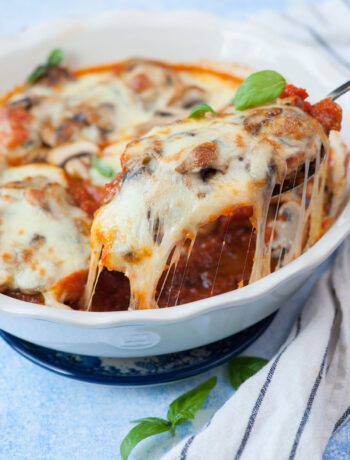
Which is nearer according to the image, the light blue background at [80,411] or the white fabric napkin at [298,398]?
the white fabric napkin at [298,398]

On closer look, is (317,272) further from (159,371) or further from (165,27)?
(165,27)

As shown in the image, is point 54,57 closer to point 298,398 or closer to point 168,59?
point 168,59

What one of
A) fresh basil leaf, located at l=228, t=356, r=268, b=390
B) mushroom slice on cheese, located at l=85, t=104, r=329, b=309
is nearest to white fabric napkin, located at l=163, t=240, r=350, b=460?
fresh basil leaf, located at l=228, t=356, r=268, b=390

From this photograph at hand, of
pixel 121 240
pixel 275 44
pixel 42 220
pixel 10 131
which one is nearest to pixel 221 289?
pixel 121 240

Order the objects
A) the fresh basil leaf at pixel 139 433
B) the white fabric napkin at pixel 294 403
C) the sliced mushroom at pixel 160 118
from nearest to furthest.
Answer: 1. the white fabric napkin at pixel 294 403
2. the fresh basil leaf at pixel 139 433
3. the sliced mushroom at pixel 160 118

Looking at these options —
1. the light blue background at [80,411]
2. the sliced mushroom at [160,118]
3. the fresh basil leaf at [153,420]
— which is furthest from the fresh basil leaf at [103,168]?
the fresh basil leaf at [153,420]

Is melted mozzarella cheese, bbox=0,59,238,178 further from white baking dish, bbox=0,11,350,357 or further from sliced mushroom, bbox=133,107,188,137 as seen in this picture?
white baking dish, bbox=0,11,350,357

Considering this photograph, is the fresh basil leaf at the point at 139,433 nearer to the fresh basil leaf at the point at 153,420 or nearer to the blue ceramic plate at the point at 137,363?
the fresh basil leaf at the point at 153,420
